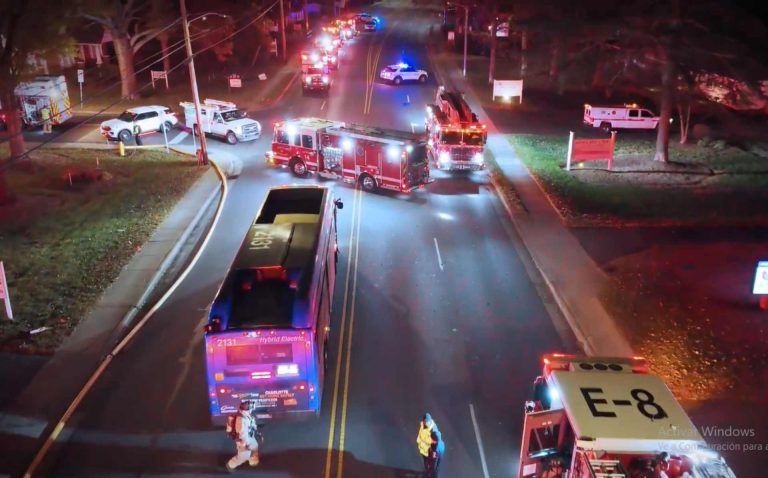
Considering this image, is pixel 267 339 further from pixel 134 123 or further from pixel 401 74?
pixel 401 74

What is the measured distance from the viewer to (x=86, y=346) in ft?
51.9

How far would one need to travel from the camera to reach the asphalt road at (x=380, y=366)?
12195 millimetres

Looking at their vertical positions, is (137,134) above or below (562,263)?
above

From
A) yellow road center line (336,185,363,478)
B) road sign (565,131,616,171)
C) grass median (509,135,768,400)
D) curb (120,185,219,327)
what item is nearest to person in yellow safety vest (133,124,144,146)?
curb (120,185,219,327)

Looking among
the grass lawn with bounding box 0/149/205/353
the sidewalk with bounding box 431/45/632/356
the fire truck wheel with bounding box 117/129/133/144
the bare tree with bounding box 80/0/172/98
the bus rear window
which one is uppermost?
the bare tree with bounding box 80/0/172/98

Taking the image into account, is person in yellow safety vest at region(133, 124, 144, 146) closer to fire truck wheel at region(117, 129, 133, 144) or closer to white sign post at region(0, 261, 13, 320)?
fire truck wheel at region(117, 129, 133, 144)

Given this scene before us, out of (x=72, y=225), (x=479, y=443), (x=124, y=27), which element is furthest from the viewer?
(x=124, y=27)

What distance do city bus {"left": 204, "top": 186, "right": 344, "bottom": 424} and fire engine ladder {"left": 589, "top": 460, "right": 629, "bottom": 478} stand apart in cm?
539

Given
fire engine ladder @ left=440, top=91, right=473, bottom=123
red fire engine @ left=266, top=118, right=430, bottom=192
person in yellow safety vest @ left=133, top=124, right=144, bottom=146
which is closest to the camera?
red fire engine @ left=266, top=118, right=430, bottom=192

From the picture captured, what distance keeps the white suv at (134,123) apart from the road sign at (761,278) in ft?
98.8

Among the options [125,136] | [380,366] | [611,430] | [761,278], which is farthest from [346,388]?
[125,136]

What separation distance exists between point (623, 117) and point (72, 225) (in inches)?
1220

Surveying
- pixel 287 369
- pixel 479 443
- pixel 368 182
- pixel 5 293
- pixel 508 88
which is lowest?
pixel 479 443

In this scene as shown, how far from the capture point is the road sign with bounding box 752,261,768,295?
1570 cm
